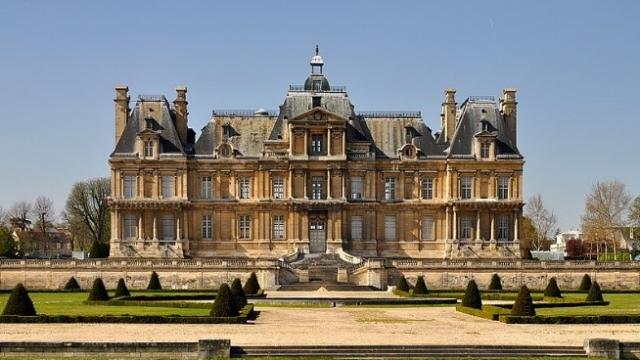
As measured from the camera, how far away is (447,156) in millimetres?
63969

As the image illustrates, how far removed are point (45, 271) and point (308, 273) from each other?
13444 millimetres

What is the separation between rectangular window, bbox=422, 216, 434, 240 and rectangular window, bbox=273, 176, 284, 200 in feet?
28.2

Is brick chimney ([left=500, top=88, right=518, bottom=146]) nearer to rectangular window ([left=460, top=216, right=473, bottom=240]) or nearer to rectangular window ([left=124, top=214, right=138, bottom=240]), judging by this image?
rectangular window ([left=460, top=216, right=473, bottom=240])

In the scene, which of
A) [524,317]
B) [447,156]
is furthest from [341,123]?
[524,317]

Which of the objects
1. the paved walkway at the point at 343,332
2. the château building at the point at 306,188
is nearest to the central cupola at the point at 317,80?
the château building at the point at 306,188

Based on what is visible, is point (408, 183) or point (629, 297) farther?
point (408, 183)

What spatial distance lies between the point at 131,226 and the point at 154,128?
19.4 feet

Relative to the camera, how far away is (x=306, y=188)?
2496 inches

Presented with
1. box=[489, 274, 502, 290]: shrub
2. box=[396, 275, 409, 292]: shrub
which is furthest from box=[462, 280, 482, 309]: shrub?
box=[489, 274, 502, 290]: shrub

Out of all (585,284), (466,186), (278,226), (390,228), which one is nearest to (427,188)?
(466,186)

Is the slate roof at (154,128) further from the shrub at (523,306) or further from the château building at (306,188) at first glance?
the shrub at (523,306)

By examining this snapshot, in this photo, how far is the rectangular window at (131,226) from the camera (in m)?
62.8

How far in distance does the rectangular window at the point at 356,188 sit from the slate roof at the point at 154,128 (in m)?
10.2

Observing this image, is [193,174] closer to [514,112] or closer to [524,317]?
[514,112]
